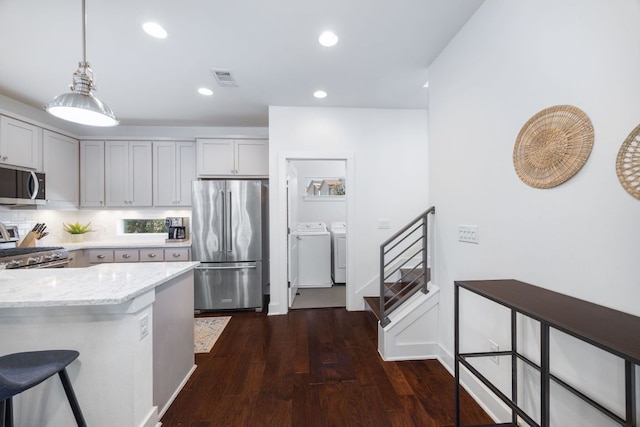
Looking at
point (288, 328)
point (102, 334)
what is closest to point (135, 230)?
point (288, 328)

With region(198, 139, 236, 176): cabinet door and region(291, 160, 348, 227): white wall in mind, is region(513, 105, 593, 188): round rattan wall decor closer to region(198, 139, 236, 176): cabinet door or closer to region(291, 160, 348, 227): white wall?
region(198, 139, 236, 176): cabinet door

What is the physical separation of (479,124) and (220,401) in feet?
8.74

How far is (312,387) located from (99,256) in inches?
135

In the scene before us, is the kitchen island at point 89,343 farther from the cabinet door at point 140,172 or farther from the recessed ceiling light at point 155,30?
the cabinet door at point 140,172

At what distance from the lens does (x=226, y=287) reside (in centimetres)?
343

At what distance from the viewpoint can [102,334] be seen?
1310mm

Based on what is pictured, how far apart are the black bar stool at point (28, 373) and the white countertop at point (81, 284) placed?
22 cm

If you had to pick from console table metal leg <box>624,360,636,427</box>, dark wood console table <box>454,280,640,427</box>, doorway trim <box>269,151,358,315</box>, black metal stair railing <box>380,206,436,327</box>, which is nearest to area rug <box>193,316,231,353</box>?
→ doorway trim <box>269,151,358,315</box>

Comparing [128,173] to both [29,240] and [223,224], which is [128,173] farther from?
[223,224]

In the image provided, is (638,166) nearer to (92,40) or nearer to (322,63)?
(322,63)

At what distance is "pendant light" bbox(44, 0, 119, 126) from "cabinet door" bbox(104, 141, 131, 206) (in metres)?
2.66

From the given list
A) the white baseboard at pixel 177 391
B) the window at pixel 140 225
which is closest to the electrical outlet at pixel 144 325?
the white baseboard at pixel 177 391

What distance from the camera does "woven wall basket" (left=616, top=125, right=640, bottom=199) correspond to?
92 centimetres

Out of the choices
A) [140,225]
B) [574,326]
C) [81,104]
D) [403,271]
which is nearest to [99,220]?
[140,225]
